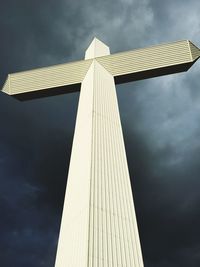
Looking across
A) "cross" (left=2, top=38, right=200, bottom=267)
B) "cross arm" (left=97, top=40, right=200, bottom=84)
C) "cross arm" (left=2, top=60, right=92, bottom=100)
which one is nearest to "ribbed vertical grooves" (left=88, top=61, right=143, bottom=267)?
"cross" (left=2, top=38, right=200, bottom=267)

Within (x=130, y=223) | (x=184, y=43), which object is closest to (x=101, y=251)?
(x=130, y=223)

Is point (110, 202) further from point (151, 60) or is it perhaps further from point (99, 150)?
point (151, 60)

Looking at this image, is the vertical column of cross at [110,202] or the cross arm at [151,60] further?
the cross arm at [151,60]

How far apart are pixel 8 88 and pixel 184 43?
9206 mm

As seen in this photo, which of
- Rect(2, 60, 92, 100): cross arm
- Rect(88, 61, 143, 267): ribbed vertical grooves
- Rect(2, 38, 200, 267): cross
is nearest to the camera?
Rect(88, 61, 143, 267): ribbed vertical grooves

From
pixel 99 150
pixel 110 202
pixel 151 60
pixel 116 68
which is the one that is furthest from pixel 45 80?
pixel 110 202

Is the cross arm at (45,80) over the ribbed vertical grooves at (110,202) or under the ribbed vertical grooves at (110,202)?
over

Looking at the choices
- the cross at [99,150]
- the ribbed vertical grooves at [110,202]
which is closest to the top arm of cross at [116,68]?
the cross at [99,150]

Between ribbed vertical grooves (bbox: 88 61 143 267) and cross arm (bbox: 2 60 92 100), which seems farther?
cross arm (bbox: 2 60 92 100)

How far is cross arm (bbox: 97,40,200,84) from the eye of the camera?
1623 cm

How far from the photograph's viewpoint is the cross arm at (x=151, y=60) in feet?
53.3

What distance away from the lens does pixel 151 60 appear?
1645cm

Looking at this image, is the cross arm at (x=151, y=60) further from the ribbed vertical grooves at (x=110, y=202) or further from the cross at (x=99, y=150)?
the ribbed vertical grooves at (x=110, y=202)

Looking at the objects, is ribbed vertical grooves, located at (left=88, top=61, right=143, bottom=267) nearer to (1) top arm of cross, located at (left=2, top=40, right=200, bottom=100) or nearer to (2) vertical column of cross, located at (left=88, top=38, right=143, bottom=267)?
(2) vertical column of cross, located at (left=88, top=38, right=143, bottom=267)
